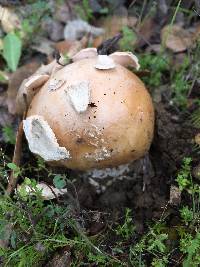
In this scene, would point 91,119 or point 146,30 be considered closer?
point 91,119

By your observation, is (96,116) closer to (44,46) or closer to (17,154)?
(17,154)

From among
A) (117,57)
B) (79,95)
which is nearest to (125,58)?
(117,57)

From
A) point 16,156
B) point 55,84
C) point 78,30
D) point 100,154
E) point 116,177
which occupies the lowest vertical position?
point 116,177

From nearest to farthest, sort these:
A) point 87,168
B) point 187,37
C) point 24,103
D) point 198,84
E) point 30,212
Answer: point 30,212 → point 87,168 → point 24,103 → point 198,84 → point 187,37

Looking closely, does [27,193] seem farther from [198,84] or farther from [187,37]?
[187,37]

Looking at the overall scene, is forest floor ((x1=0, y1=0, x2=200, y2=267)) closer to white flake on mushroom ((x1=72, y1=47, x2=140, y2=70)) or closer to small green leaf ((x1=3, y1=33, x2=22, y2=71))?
small green leaf ((x1=3, y1=33, x2=22, y2=71))

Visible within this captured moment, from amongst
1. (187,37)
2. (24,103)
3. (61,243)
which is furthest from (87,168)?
(187,37)

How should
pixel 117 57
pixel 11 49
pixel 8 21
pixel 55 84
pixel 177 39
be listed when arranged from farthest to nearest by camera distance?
pixel 8 21 < pixel 177 39 < pixel 11 49 < pixel 117 57 < pixel 55 84

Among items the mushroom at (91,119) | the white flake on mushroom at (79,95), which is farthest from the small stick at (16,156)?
the white flake on mushroom at (79,95)
